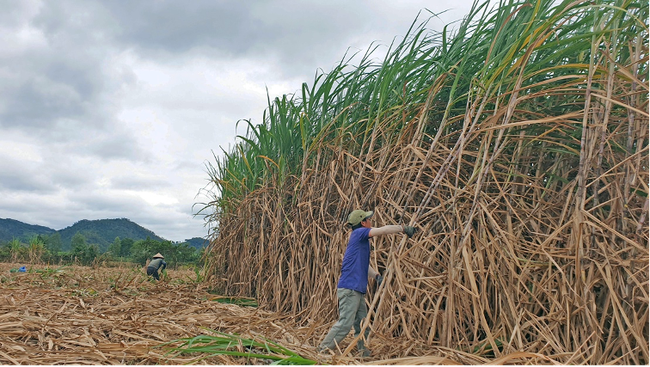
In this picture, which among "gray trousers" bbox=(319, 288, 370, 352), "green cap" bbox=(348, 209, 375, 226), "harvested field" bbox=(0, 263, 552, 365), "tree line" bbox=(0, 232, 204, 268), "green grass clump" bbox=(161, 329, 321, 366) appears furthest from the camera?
"tree line" bbox=(0, 232, 204, 268)

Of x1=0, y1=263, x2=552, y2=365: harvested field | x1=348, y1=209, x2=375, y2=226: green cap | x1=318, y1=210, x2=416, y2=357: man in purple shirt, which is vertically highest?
x1=348, y1=209, x2=375, y2=226: green cap

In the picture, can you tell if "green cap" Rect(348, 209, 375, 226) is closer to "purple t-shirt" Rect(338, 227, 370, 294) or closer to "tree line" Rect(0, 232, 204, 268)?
"purple t-shirt" Rect(338, 227, 370, 294)

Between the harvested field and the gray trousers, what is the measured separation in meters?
0.14

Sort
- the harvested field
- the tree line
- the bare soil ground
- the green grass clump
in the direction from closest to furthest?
1. the green grass clump
2. the harvested field
3. the bare soil ground
4. the tree line

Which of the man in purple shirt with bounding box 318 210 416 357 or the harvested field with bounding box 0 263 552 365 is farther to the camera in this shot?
the man in purple shirt with bounding box 318 210 416 357

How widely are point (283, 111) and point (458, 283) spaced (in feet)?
9.68

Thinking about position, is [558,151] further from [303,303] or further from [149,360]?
[149,360]

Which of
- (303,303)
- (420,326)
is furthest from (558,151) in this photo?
(303,303)

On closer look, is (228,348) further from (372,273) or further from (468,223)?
(468,223)

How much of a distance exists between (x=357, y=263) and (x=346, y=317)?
1.22ft

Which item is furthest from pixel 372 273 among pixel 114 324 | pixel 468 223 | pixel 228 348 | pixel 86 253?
pixel 86 253

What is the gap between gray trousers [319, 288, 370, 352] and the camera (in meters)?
2.98

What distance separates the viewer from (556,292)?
264 cm

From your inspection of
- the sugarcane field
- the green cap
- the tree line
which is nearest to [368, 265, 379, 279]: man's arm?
the sugarcane field
